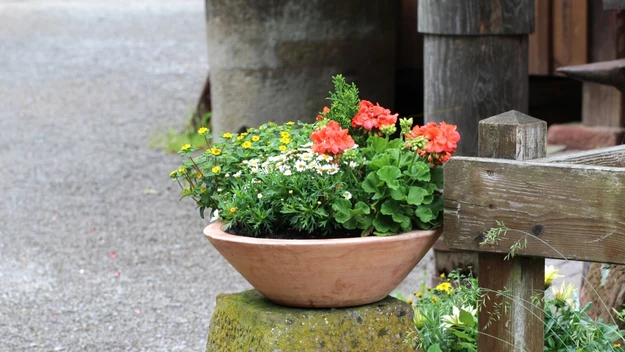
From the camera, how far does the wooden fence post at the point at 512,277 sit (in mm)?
2217

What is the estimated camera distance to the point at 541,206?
7.14 ft

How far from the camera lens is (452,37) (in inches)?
162

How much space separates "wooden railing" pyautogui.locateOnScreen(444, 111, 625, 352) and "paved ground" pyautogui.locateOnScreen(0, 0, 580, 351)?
2126mm

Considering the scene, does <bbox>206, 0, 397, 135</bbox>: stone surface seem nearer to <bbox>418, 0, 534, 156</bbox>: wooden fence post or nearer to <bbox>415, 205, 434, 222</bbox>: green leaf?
<bbox>418, 0, 534, 156</bbox>: wooden fence post

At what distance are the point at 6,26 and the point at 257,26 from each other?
8.66 m

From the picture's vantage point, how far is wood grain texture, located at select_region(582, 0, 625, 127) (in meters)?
5.89

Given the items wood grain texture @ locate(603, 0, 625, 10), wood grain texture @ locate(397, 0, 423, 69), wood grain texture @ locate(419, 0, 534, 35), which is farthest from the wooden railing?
wood grain texture @ locate(397, 0, 423, 69)

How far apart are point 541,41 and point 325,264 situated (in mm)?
4557

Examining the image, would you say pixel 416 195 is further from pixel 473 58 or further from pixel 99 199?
pixel 99 199

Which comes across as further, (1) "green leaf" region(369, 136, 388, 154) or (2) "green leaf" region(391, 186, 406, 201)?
(1) "green leaf" region(369, 136, 388, 154)

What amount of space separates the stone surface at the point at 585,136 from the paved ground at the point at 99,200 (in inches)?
61.2

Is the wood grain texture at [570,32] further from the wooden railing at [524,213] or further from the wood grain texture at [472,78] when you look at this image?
the wooden railing at [524,213]

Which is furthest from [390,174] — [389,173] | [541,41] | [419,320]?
[541,41]

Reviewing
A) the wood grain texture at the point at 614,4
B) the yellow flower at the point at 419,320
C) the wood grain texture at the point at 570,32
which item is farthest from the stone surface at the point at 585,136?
the yellow flower at the point at 419,320
